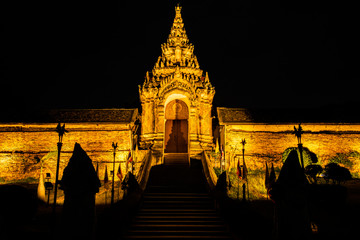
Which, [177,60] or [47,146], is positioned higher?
[177,60]

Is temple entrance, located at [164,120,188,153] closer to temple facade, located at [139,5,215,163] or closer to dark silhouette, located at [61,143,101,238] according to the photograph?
temple facade, located at [139,5,215,163]

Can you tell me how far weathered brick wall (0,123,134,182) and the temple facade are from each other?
2441 millimetres

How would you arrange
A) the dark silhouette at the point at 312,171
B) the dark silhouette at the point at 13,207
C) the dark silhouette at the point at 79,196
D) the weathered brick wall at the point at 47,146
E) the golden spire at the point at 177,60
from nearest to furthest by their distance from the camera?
1. the dark silhouette at the point at 13,207
2. the dark silhouette at the point at 79,196
3. the dark silhouette at the point at 312,171
4. the weathered brick wall at the point at 47,146
5. the golden spire at the point at 177,60

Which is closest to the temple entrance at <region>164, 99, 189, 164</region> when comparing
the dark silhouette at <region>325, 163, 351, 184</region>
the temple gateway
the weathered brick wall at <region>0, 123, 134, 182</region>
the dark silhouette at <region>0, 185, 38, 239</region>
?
the temple gateway

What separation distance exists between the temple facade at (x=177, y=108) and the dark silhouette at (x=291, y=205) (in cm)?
1605

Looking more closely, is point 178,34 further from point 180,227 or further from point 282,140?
point 180,227

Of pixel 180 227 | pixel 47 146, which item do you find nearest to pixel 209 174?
pixel 180 227

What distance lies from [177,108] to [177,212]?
679 inches

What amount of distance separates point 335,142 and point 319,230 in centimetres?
1562

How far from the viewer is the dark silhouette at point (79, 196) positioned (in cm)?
794

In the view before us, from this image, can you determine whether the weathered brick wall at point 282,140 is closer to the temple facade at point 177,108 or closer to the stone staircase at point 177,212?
the temple facade at point 177,108

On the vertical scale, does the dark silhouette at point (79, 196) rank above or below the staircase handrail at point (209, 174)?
below

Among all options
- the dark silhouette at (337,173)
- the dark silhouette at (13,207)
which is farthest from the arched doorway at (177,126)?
the dark silhouette at (13,207)

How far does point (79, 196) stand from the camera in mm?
8117
